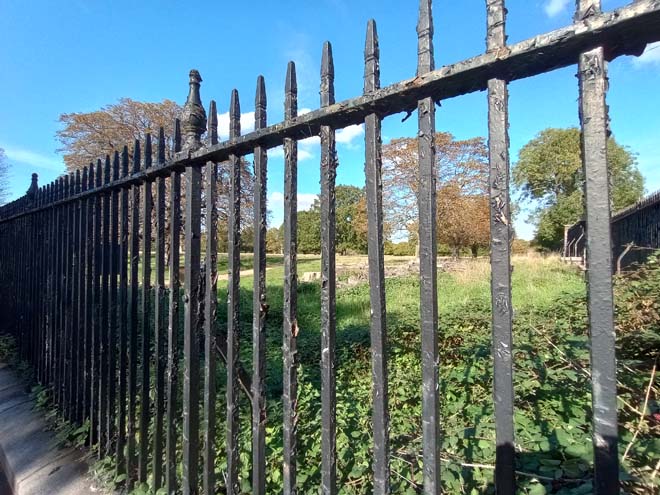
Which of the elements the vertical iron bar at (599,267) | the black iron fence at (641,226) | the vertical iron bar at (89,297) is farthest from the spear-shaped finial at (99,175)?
the black iron fence at (641,226)

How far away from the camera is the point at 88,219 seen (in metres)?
2.84

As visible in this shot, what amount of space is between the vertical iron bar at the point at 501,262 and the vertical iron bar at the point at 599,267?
0.56ft

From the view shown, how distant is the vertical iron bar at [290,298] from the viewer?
1396 mm

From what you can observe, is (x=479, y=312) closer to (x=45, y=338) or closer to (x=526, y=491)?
(x=526, y=491)

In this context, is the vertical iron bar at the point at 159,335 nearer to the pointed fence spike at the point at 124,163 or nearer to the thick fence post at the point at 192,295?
the thick fence post at the point at 192,295

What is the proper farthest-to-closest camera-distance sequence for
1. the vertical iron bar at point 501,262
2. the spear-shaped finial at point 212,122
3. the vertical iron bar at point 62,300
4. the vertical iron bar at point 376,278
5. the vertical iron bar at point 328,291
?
1. the vertical iron bar at point 62,300
2. the spear-shaped finial at point 212,122
3. the vertical iron bar at point 328,291
4. the vertical iron bar at point 376,278
5. the vertical iron bar at point 501,262

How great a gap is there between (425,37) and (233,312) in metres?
1.29

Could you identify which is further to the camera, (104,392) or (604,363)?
(104,392)

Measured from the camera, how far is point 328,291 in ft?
4.20

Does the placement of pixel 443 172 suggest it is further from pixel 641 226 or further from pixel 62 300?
pixel 62 300

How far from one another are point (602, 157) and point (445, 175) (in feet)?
82.7

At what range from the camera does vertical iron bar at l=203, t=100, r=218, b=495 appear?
5.54ft

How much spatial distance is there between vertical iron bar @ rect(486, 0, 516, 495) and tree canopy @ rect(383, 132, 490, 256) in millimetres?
21555

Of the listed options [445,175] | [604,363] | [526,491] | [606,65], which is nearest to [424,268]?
[604,363]
